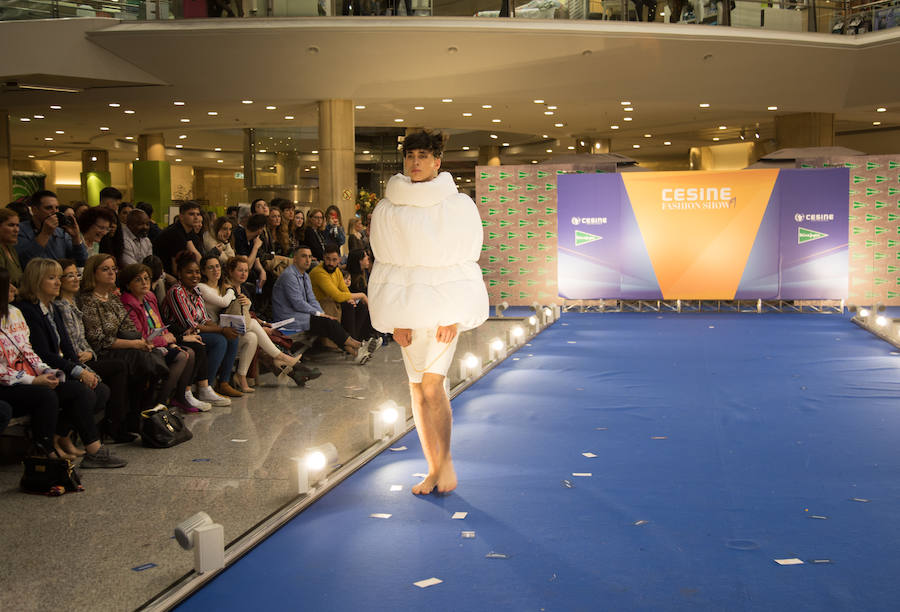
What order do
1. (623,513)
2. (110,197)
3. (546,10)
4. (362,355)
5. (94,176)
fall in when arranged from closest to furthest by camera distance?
(623,513)
(110,197)
(362,355)
(546,10)
(94,176)

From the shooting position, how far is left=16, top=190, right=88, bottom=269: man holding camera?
19.7ft

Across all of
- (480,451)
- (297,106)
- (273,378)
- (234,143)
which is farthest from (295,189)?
(480,451)

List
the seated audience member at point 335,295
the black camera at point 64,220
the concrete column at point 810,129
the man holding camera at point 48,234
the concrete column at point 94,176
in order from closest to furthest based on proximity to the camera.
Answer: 1. the man holding camera at point 48,234
2. the black camera at point 64,220
3. the seated audience member at point 335,295
4. the concrete column at point 810,129
5. the concrete column at point 94,176

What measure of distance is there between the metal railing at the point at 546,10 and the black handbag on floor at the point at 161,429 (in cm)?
1038

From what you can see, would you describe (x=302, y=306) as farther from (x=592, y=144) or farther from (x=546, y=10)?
(x=592, y=144)

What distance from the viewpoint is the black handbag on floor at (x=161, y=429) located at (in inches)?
203

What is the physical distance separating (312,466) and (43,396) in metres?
1.43

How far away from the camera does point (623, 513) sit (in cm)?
383

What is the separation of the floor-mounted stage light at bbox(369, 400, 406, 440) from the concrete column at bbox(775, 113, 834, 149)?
651 inches

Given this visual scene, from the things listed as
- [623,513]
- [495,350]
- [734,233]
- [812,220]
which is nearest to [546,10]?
[734,233]

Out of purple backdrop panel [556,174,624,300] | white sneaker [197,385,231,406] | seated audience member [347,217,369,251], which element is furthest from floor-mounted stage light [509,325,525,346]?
purple backdrop panel [556,174,624,300]

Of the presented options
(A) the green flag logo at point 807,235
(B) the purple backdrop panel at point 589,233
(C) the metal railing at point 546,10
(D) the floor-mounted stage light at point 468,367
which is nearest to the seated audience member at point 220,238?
(D) the floor-mounted stage light at point 468,367

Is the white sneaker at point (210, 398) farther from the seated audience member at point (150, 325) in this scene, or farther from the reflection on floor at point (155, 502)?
the seated audience member at point (150, 325)

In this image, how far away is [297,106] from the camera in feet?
58.2
